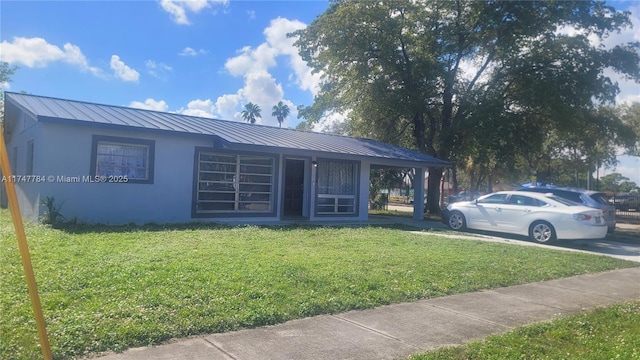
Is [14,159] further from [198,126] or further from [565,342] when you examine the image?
[565,342]

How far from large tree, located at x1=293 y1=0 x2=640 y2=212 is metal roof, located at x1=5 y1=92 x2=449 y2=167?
4.82 m

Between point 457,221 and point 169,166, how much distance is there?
10.1 metres

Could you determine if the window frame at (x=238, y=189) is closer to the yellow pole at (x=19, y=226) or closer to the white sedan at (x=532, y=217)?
the white sedan at (x=532, y=217)

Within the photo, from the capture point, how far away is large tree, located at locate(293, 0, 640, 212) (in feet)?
69.3

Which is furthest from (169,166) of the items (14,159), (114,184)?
(14,159)

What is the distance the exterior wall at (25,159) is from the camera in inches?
461

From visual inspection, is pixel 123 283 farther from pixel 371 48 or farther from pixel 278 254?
pixel 371 48

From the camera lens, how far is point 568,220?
12992mm

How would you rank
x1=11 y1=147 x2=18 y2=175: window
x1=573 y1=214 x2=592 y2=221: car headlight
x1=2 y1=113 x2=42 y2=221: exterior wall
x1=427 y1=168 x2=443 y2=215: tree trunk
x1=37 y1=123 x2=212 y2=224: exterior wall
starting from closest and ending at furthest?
x1=37 y1=123 x2=212 y2=224: exterior wall → x1=2 y1=113 x2=42 y2=221: exterior wall → x1=573 y1=214 x2=592 y2=221: car headlight → x1=11 y1=147 x2=18 y2=175: window → x1=427 y1=168 x2=443 y2=215: tree trunk

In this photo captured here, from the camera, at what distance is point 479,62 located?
23.8 meters

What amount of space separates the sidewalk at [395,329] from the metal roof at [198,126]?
8785mm

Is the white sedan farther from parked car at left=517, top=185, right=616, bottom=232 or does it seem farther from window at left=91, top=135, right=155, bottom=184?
window at left=91, top=135, right=155, bottom=184

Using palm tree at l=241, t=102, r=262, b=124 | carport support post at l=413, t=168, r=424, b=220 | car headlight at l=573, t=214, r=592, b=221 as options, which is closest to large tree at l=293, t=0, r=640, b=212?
carport support post at l=413, t=168, r=424, b=220

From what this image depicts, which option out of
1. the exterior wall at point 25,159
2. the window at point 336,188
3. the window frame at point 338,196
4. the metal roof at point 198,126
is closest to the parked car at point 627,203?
the metal roof at point 198,126
